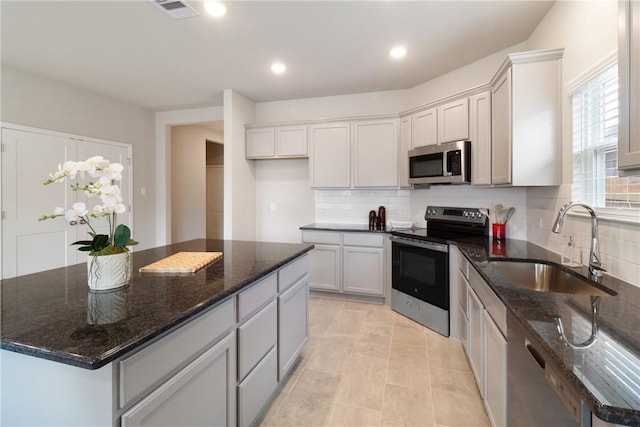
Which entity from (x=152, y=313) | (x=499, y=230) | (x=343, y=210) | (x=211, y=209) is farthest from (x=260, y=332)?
(x=211, y=209)

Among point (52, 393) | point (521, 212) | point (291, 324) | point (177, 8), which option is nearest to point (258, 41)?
point (177, 8)

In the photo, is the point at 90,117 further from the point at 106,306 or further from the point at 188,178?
the point at 106,306

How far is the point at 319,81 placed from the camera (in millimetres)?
3680

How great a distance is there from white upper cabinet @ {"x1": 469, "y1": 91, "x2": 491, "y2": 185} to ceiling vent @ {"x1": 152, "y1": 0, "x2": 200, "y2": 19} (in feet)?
8.19

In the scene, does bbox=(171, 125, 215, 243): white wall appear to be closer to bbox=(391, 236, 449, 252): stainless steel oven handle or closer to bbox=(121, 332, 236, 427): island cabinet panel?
bbox=(391, 236, 449, 252): stainless steel oven handle

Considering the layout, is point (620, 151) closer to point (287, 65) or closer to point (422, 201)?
point (422, 201)

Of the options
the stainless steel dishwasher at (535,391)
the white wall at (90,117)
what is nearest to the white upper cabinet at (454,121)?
the stainless steel dishwasher at (535,391)

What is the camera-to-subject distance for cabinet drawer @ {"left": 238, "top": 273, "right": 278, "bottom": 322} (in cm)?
149

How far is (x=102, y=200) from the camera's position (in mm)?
1232

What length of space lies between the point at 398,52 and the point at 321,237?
2.19m

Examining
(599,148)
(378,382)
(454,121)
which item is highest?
(454,121)

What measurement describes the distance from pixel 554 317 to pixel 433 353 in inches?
66.8

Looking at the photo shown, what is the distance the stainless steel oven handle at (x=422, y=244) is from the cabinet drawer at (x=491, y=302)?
0.72 m

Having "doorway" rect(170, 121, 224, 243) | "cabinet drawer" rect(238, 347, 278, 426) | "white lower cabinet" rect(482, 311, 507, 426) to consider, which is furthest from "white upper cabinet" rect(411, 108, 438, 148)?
"doorway" rect(170, 121, 224, 243)
